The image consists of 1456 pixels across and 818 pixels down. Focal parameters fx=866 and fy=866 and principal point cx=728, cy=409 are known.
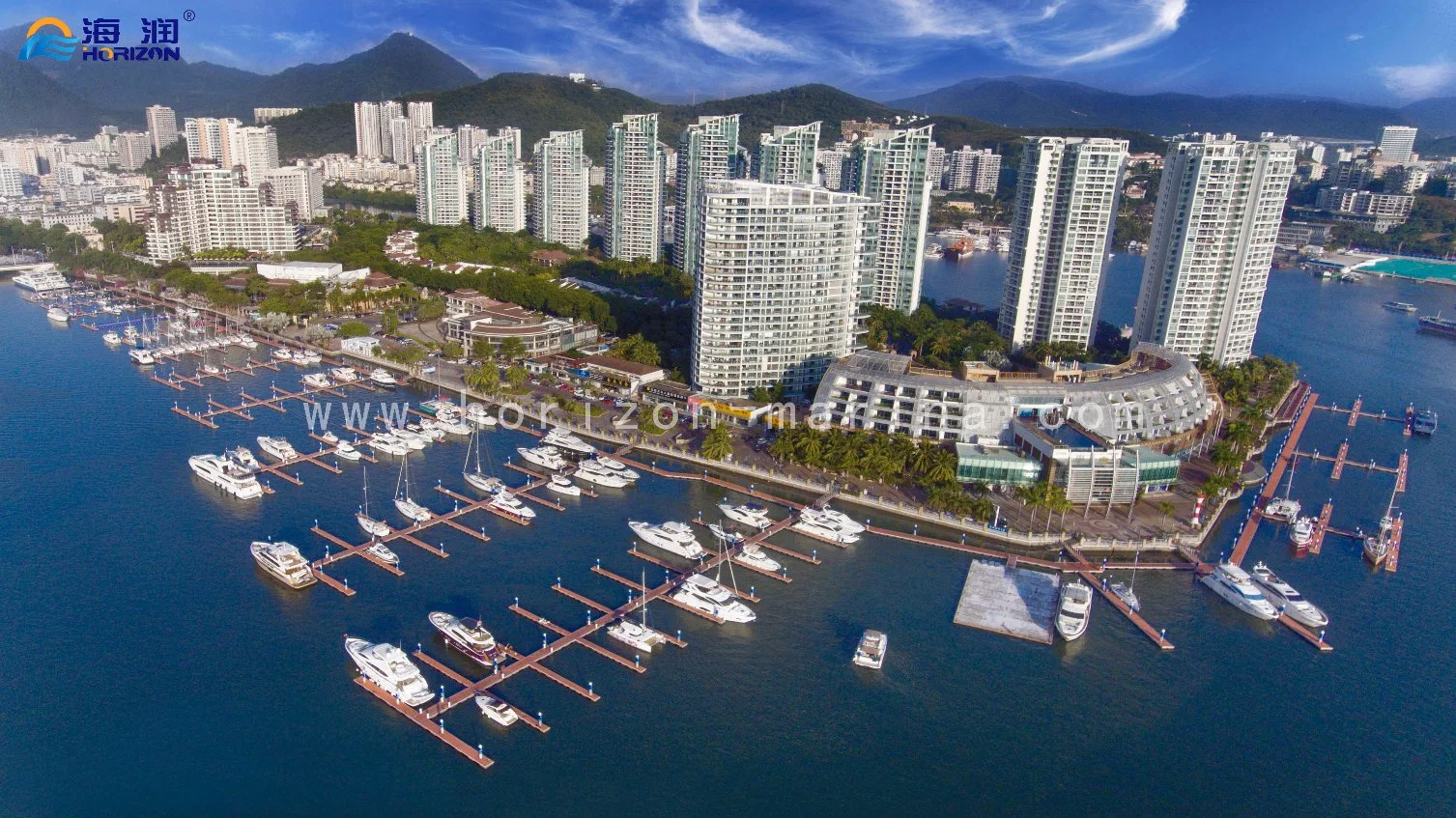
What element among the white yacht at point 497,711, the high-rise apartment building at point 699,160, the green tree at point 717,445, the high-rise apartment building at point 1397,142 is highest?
the high-rise apartment building at point 1397,142

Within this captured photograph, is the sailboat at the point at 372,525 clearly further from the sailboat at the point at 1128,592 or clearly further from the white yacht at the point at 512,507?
the sailboat at the point at 1128,592

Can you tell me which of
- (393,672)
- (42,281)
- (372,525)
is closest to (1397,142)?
(372,525)

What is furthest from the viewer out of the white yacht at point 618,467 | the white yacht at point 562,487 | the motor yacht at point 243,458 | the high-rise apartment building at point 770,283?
the high-rise apartment building at point 770,283

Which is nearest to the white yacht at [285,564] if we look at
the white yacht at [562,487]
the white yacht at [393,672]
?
the white yacht at [393,672]

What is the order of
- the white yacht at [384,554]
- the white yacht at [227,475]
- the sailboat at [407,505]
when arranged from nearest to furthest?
the white yacht at [384,554]
the sailboat at [407,505]
the white yacht at [227,475]

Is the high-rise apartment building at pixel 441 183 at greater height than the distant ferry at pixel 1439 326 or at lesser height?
greater

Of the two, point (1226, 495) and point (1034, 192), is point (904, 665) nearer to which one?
point (1226, 495)

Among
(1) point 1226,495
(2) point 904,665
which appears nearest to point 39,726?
(2) point 904,665

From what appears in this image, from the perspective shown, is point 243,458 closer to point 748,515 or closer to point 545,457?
point 545,457
